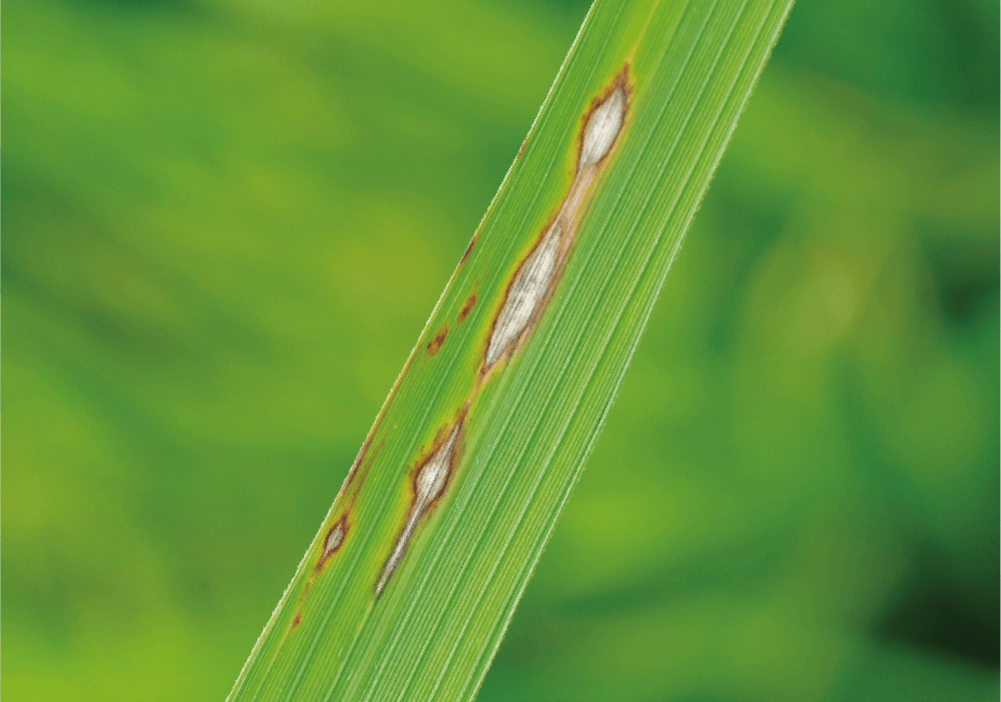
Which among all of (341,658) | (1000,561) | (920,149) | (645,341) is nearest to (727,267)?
(645,341)

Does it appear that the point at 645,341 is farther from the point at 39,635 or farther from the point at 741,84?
the point at 39,635

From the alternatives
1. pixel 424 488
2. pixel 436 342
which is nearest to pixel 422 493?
pixel 424 488

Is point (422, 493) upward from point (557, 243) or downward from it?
downward

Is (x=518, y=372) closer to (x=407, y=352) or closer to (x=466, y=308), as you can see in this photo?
(x=466, y=308)

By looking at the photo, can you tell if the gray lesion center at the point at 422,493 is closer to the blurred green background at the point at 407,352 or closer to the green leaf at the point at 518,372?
the green leaf at the point at 518,372

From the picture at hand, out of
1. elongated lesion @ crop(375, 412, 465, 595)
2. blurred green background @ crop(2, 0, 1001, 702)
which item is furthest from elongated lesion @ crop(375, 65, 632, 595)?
blurred green background @ crop(2, 0, 1001, 702)

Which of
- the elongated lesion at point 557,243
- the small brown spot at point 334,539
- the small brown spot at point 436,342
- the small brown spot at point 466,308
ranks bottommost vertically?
the small brown spot at point 334,539

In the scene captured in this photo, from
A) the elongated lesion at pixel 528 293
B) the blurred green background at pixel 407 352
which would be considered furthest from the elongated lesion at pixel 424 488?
the blurred green background at pixel 407 352
